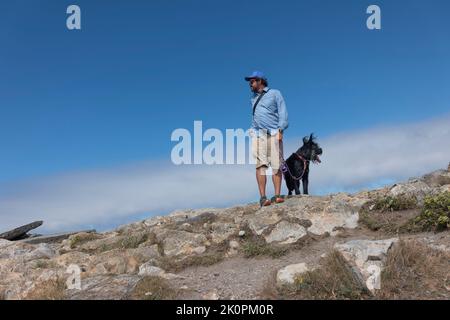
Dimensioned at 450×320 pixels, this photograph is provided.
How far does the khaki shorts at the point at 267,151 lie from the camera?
1136cm

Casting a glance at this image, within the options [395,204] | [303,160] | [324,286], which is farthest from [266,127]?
[324,286]

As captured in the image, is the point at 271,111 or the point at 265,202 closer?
the point at 271,111

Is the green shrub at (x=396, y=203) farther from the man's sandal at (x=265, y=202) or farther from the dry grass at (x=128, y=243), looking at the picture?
the dry grass at (x=128, y=243)

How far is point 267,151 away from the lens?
11.5 m

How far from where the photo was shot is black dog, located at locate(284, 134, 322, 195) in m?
14.0

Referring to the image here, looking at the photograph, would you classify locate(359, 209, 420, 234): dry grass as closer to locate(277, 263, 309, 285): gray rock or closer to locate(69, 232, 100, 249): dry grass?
locate(277, 263, 309, 285): gray rock

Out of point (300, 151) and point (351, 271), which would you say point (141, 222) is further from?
point (351, 271)

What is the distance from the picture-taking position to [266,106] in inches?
449

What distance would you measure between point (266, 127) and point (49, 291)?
6667 mm

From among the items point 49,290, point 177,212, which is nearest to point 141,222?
point 177,212

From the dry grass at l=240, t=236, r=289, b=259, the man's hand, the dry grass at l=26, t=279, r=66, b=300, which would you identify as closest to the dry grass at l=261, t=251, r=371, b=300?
the dry grass at l=240, t=236, r=289, b=259

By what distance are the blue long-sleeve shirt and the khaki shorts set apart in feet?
0.72

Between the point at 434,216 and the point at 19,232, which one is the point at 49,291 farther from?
the point at 19,232
